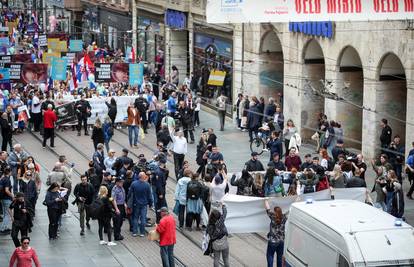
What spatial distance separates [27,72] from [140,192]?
16.8m

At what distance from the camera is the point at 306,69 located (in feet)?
126

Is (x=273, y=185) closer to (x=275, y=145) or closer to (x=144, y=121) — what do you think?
(x=275, y=145)

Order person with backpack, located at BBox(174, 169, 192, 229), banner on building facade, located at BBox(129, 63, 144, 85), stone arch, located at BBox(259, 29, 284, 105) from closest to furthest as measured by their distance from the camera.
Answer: person with backpack, located at BBox(174, 169, 192, 229)
banner on building facade, located at BBox(129, 63, 144, 85)
stone arch, located at BBox(259, 29, 284, 105)

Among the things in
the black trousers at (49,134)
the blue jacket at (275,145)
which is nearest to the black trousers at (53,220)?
the blue jacket at (275,145)

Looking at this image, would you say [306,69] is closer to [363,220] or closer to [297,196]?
[297,196]

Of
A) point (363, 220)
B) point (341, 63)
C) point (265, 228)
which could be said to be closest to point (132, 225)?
point (265, 228)

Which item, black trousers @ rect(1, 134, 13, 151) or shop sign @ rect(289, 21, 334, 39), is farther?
shop sign @ rect(289, 21, 334, 39)

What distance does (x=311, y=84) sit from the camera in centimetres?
3844

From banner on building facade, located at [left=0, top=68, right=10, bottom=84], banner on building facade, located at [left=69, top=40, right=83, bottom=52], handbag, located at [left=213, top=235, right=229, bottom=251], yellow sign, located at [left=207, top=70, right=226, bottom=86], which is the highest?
banner on building facade, located at [left=69, top=40, right=83, bottom=52]

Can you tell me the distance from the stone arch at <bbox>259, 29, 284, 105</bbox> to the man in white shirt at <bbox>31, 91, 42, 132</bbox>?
8.34m

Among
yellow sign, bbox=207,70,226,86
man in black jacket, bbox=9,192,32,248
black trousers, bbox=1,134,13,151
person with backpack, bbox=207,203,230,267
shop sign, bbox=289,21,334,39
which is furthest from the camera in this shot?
yellow sign, bbox=207,70,226,86

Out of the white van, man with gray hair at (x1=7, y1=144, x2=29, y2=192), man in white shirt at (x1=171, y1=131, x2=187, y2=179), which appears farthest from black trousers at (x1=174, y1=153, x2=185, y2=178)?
the white van

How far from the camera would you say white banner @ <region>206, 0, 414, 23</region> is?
21.4 metres

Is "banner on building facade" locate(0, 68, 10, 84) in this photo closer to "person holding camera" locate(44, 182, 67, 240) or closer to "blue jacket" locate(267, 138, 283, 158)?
"blue jacket" locate(267, 138, 283, 158)
